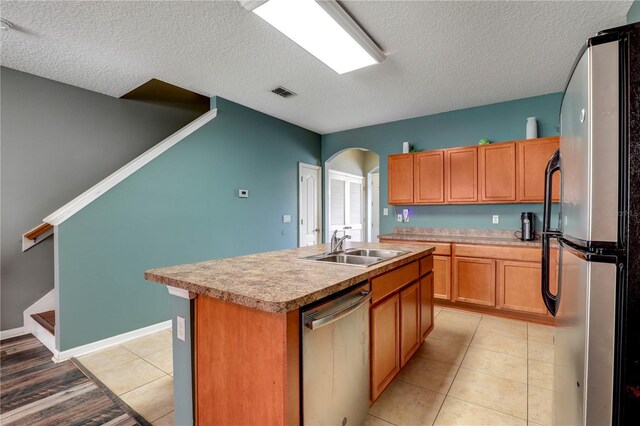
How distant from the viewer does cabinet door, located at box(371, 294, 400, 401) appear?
1729 mm

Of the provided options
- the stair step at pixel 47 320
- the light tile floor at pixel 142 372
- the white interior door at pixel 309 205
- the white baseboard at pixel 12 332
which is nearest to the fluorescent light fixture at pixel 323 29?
the white interior door at pixel 309 205

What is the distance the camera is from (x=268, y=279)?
1.43m

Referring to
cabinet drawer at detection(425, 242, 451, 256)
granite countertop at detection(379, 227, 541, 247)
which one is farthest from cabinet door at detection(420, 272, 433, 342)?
granite countertop at detection(379, 227, 541, 247)

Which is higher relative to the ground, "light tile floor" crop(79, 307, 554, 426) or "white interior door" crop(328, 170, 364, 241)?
"white interior door" crop(328, 170, 364, 241)

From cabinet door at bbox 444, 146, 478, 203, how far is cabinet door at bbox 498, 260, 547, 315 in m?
1.01

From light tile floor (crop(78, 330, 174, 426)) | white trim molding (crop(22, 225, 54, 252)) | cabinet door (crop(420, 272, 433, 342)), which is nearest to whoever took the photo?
light tile floor (crop(78, 330, 174, 426))

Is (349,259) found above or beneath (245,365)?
above

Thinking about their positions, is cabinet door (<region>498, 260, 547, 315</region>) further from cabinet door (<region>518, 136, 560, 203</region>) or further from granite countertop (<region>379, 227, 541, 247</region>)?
cabinet door (<region>518, 136, 560, 203</region>)

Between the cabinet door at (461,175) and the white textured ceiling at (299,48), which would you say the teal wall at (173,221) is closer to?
the white textured ceiling at (299,48)

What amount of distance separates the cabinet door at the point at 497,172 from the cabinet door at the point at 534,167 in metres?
0.08

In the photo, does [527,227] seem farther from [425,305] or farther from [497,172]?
[425,305]

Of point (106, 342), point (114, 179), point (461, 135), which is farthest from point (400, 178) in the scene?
point (106, 342)

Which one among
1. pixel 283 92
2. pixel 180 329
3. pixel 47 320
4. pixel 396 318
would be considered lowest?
pixel 47 320

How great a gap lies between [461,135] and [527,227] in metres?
1.57
